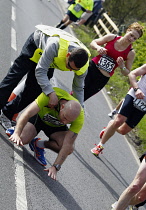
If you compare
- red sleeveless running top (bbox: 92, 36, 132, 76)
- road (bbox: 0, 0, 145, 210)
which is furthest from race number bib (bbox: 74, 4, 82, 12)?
red sleeveless running top (bbox: 92, 36, 132, 76)

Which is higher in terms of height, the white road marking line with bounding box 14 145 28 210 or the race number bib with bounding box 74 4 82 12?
the white road marking line with bounding box 14 145 28 210

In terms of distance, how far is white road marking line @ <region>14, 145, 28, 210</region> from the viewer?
5.36 m

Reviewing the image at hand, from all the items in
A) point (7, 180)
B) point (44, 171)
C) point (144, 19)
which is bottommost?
point (144, 19)

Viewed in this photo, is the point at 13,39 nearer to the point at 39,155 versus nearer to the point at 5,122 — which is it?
the point at 5,122

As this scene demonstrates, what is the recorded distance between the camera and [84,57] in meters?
5.81

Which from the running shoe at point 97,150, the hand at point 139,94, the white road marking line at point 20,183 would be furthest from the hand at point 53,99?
the running shoe at point 97,150

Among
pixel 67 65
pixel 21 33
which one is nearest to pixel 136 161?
pixel 67 65

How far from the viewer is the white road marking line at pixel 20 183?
17.6 ft

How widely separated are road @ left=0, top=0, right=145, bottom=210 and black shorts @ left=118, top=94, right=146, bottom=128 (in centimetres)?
84

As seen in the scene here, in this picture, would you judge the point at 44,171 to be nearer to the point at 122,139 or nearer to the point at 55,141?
the point at 55,141

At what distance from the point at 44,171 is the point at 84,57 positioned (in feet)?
5.12

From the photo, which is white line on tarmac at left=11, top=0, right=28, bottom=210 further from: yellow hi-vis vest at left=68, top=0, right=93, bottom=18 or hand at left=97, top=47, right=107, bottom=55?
yellow hi-vis vest at left=68, top=0, right=93, bottom=18

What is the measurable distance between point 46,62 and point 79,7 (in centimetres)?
1079

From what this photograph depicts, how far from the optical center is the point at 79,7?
16.5 m
